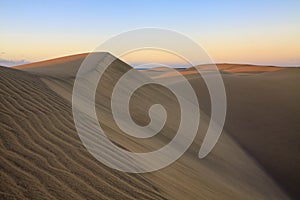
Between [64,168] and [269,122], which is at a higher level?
[64,168]

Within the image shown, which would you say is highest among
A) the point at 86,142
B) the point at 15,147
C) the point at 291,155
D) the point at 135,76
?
the point at 15,147

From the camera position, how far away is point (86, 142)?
3324mm

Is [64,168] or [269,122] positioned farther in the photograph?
[269,122]

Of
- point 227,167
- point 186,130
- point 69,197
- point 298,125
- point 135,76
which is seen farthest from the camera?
point 135,76

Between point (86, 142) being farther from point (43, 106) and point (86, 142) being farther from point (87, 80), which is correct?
point (87, 80)

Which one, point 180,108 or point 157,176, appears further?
point 180,108

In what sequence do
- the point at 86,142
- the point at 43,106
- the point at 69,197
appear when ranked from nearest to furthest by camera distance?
the point at 69,197
the point at 86,142
the point at 43,106

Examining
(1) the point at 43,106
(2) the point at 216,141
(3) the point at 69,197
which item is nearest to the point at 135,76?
(2) the point at 216,141

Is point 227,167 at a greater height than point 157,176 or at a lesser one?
lesser

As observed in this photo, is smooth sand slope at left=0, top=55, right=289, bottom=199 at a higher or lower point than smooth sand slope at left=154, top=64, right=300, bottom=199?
higher

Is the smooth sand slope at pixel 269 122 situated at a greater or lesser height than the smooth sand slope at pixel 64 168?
lesser

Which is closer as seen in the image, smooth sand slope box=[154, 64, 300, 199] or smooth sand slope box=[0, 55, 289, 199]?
smooth sand slope box=[0, 55, 289, 199]

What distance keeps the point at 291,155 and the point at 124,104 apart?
553cm

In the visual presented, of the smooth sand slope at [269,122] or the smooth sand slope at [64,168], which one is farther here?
the smooth sand slope at [269,122]
